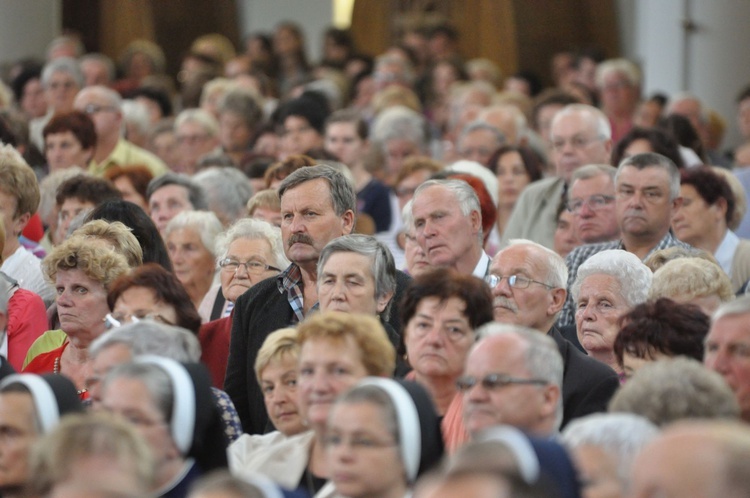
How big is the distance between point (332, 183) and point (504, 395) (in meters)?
2.24

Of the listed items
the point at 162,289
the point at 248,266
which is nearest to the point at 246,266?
the point at 248,266

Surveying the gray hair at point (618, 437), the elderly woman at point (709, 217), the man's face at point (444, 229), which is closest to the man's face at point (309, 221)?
the man's face at point (444, 229)

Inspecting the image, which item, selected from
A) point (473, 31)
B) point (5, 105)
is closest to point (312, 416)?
point (5, 105)

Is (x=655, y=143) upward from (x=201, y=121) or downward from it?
upward

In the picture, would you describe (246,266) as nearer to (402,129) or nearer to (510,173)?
(510,173)

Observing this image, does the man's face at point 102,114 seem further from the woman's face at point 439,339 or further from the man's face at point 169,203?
the woman's face at point 439,339

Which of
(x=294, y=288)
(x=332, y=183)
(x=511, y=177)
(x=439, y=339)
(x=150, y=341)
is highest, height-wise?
(x=332, y=183)

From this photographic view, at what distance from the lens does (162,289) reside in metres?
5.98

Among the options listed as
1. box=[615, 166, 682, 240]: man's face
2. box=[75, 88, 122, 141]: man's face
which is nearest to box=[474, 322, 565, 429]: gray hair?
box=[615, 166, 682, 240]: man's face

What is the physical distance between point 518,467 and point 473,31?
15536mm

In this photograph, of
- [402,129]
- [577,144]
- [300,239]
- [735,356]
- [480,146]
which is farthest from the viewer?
[402,129]

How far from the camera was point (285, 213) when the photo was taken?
6.62 meters

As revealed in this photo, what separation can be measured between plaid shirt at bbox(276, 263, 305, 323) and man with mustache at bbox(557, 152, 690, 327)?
157 centimetres

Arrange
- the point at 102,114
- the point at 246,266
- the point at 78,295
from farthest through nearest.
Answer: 1. the point at 102,114
2. the point at 246,266
3. the point at 78,295
